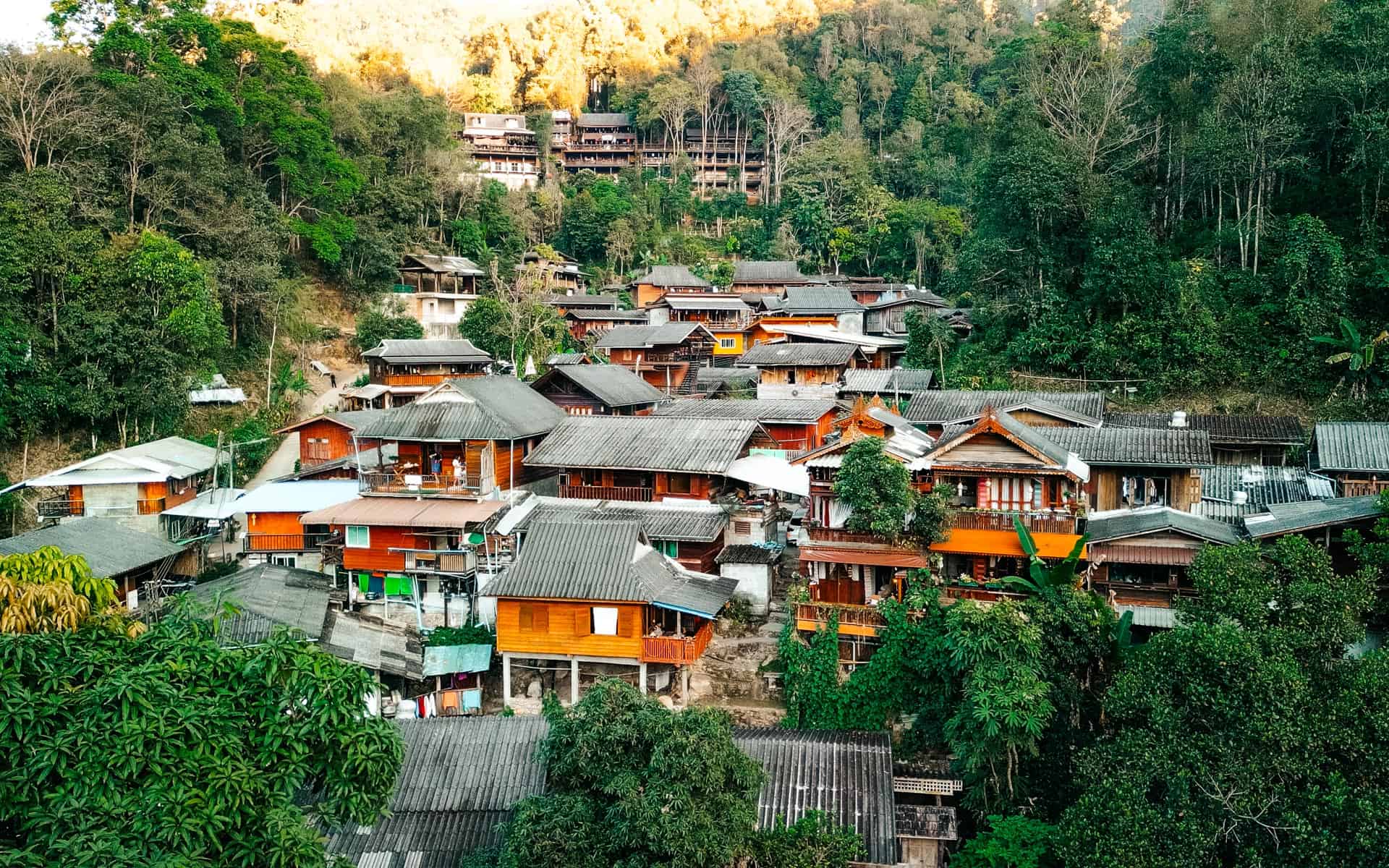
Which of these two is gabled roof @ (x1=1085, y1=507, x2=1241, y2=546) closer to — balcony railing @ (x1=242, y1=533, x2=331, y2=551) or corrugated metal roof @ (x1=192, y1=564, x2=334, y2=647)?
corrugated metal roof @ (x1=192, y1=564, x2=334, y2=647)

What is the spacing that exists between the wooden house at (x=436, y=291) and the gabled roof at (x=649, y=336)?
453 inches

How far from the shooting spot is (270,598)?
2348 cm

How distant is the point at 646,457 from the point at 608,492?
4.99ft

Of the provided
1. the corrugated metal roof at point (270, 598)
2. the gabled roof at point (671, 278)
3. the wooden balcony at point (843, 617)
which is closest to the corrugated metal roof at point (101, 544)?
the corrugated metal roof at point (270, 598)

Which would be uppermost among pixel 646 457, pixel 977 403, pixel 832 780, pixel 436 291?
pixel 436 291

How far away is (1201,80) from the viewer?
112ft

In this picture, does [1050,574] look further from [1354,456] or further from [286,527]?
[286,527]

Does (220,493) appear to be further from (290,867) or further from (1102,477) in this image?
(1102,477)

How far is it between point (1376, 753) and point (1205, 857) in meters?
2.57

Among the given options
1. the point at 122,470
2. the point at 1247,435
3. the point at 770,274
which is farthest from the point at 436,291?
the point at 1247,435

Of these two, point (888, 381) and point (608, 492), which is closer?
point (608, 492)

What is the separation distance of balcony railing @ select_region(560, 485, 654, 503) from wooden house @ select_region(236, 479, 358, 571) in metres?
6.67

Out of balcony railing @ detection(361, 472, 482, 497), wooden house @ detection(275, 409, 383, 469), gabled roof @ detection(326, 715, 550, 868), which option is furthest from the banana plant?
wooden house @ detection(275, 409, 383, 469)

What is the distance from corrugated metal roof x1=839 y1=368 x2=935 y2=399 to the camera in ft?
116
